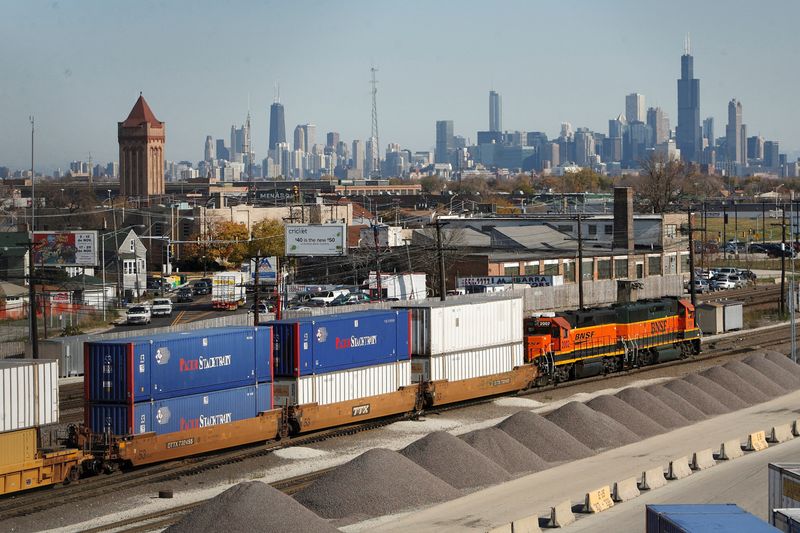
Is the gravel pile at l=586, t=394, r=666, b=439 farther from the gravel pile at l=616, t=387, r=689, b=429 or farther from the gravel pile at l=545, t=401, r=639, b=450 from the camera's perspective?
the gravel pile at l=545, t=401, r=639, b=450

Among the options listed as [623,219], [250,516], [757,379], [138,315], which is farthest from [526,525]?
[623,219]

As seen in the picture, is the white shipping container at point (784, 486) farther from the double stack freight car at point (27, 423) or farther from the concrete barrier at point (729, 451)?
the double stack freight car at point (27, 423)

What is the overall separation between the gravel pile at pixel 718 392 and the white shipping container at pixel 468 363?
7.00 m

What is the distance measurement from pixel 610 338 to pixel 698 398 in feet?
29.0

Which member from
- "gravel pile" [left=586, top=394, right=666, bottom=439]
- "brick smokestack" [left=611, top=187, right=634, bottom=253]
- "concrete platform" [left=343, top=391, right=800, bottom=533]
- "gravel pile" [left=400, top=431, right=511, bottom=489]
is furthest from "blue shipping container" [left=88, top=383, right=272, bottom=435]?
"brick smokestack" [left=611, top=187, right=634, bottom=253]

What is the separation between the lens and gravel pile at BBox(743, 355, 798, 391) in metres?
49.3

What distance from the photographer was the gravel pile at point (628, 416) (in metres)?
38.2

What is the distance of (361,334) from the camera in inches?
1452

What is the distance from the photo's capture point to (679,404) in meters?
41.9

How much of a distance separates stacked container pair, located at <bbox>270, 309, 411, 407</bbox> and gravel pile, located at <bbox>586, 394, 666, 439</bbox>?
6798 millimetres

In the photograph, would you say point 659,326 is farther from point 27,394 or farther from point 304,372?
point 27,394

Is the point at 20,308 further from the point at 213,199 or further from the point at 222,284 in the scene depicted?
the point at 213,199

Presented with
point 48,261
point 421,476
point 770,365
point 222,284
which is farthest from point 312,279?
point 421,476

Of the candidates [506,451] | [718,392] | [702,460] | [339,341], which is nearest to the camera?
[702,460]
